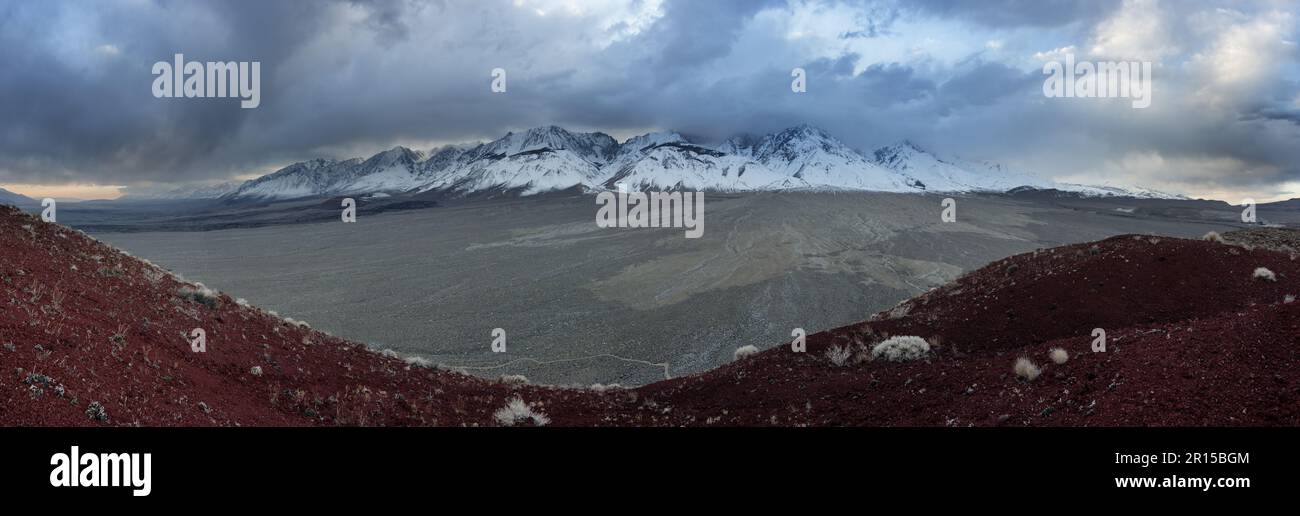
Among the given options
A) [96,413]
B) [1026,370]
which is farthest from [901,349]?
[96,413]

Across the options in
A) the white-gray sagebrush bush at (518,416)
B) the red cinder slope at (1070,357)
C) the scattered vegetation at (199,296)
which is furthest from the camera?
the scattered vegetation at (199,296)

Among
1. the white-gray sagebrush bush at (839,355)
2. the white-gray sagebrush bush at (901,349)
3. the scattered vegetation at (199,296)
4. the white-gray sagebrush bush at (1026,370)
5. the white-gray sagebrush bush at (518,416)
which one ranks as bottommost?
the white-gray sagebrush bush at (518,416)

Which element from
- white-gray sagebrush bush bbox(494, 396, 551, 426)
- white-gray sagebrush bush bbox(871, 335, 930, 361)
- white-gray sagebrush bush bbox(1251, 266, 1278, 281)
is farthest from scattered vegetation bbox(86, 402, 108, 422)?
white-gray sagebrush bush bbox(1251, 266, 1278, 281)

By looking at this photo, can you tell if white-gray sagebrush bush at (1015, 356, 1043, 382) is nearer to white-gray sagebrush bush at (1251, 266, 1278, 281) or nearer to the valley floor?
white-gray sagebrush bush at (1251, 266, 1278, 281)

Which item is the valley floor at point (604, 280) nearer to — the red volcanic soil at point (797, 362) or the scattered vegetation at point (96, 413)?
the red volcanic soil at point (797, 362)

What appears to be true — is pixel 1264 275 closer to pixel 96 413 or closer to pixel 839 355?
pixel 839 355

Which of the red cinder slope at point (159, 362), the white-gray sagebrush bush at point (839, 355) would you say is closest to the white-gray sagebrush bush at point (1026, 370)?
the white-gray sagebrush bush at point (839, 355)
